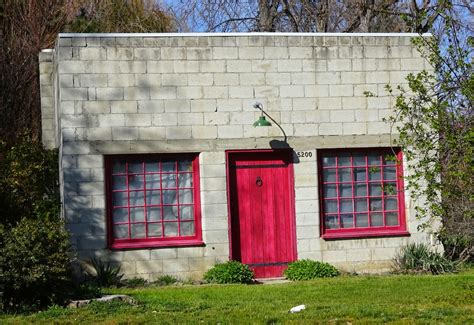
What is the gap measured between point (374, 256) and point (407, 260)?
2.10ft

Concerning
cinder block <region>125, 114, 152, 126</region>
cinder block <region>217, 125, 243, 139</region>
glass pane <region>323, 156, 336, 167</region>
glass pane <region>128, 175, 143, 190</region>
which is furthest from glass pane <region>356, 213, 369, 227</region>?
cinder block <region>125, 114, 152, 126</region>

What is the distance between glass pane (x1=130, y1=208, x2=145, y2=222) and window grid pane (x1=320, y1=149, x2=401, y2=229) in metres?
3.52

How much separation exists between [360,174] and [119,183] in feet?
15.5

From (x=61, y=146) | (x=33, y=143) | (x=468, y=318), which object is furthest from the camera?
(x=33, y=143)

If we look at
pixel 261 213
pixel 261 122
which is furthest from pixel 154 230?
pixel 261 122

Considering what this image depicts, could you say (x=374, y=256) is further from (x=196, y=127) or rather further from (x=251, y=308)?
(x=251, y=308)

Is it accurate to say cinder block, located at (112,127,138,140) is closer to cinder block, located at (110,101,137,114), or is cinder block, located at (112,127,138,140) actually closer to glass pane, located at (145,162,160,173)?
cinder block, located at (110,101,137,114)

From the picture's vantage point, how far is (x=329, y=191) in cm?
1697

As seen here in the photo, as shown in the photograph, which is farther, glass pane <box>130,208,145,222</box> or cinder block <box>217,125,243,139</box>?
cinder block <box>217,125,243,139</box>

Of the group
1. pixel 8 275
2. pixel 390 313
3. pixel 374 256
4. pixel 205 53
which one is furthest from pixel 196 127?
pixel 390 313

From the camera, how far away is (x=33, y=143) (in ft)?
56.6

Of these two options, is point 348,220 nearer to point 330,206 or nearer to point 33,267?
point 330,206

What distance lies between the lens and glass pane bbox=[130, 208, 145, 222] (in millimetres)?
16250

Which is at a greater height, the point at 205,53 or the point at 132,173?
the point at 205,53
